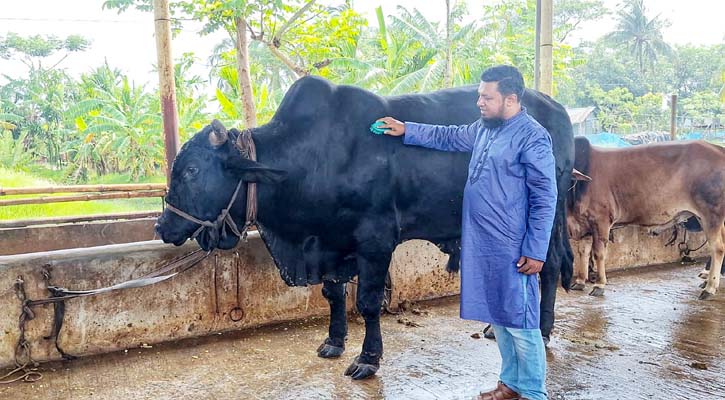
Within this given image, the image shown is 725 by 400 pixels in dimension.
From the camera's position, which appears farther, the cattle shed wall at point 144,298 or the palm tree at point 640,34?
the palm tree at point 640,34

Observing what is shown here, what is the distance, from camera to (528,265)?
10.0 feet

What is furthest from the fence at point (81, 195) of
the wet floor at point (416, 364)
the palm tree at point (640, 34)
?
the palm tree at point (640, 34)

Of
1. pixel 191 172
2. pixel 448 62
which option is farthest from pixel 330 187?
pixel 448 62

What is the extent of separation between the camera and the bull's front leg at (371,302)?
397cm

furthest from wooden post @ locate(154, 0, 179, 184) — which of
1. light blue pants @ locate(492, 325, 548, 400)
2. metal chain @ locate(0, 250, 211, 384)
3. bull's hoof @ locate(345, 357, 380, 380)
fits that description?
light blue pants @ locate(492, 325, 548, 400)

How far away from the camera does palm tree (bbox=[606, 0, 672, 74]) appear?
41.3m

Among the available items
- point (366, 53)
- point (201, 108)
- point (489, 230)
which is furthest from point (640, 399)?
point (366, 53)

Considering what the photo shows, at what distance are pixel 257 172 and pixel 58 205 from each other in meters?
10.8

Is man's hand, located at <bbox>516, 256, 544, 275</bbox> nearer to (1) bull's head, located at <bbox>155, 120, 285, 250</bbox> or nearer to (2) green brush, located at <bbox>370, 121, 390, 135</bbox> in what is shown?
(2) green brush, located at <bbox>370, 121, 390, 135</bbox>

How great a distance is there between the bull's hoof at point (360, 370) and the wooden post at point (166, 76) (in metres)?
3.44

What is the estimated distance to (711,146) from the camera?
21.5ft

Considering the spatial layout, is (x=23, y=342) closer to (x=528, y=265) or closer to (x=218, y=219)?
(x=218, y=219)

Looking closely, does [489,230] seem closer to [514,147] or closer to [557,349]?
[514,147]

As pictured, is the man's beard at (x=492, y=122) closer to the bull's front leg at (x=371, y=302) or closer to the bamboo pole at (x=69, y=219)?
the bull's front leg at (x=371, y=302)
